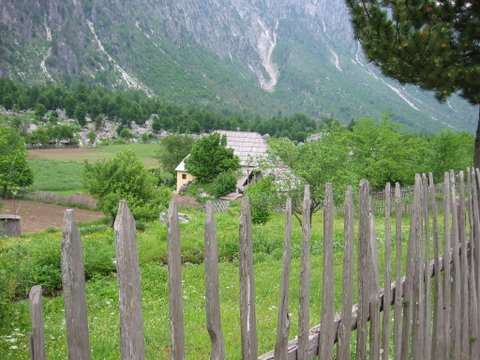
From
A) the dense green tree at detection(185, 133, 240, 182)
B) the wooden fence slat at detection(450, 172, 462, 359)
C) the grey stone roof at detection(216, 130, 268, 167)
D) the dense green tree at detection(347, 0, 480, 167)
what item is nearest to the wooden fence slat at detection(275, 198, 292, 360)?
the wooden fence slat at detection(450, 172, 462, 359)

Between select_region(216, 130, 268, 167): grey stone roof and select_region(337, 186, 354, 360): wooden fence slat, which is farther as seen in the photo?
select_region(216, 130, 268, 167): grey stone roof

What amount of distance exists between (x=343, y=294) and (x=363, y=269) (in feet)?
0.93

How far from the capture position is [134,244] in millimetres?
1537

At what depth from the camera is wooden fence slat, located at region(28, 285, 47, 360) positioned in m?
1.37

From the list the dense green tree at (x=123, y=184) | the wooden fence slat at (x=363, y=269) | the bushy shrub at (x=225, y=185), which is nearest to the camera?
the wooden fence slat at (x=363, y=269)

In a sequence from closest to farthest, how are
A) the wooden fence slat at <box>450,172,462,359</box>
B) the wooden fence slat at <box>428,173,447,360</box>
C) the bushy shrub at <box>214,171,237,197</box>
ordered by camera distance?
the wooden fence slat at <box>428,173,447,360</box> → the wooden fence slat at <box>450,172,462,359</box> → the bushy shrub at <box>214,171,237,197</box>

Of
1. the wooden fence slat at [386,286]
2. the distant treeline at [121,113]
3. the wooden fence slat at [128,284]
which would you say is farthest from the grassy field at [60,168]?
the distant treeline at [121,113]

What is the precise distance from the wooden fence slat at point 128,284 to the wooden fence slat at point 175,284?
0.15 meters

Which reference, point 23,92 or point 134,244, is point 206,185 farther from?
point 23,92

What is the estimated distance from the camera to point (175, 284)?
Answer: 167 cm

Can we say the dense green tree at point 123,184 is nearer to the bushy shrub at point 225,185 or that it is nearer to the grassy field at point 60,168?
the grassy field at point 60,168

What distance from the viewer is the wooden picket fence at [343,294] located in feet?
4.83

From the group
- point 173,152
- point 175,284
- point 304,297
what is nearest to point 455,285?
point 304,297

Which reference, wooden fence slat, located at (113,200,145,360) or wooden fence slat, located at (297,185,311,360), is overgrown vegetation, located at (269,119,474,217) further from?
wooden fence slat, located at (113,200,145,360)
